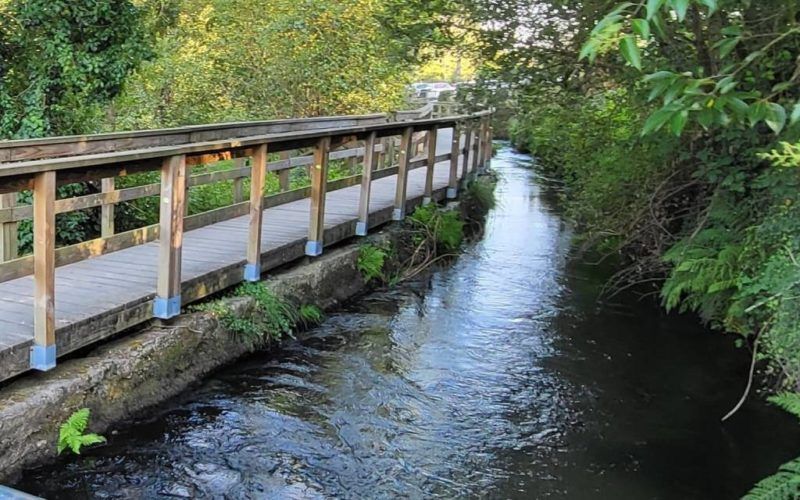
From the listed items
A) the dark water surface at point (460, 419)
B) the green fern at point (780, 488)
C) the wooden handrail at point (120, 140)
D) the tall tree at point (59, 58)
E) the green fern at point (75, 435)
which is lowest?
the dark water surface at point (460, 419)

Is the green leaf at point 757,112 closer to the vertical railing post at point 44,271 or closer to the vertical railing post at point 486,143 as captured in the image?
the vertical railing post at point 44,271

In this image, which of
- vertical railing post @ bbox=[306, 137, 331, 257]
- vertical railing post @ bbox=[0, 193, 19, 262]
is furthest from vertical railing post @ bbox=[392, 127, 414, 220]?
vertical railing post @ bbox=[0, 193, 19, 262]

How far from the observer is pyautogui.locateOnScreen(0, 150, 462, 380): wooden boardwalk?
4.71m

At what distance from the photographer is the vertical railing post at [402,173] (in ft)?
32.1

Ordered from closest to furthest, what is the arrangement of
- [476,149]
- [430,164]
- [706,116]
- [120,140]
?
1. [706,116]
2. [120,140]
3. [430,164]
4. [476,149]

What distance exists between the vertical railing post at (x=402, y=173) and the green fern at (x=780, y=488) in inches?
243

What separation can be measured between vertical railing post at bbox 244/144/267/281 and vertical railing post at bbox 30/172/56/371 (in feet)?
7.49

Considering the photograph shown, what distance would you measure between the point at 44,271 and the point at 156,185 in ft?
7.32

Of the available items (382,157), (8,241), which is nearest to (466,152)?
(382,157)

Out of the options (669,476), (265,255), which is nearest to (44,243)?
(265,255)

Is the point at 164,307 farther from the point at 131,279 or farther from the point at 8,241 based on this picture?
the point at 8,241

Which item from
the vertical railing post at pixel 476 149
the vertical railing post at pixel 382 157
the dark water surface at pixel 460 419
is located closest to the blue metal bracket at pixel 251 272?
the dark water surface at pixel 460 419

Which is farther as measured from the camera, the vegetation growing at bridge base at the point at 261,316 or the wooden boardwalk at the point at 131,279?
the vegetation growing at bridge base at the point at 261,316

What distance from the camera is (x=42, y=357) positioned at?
443cm
